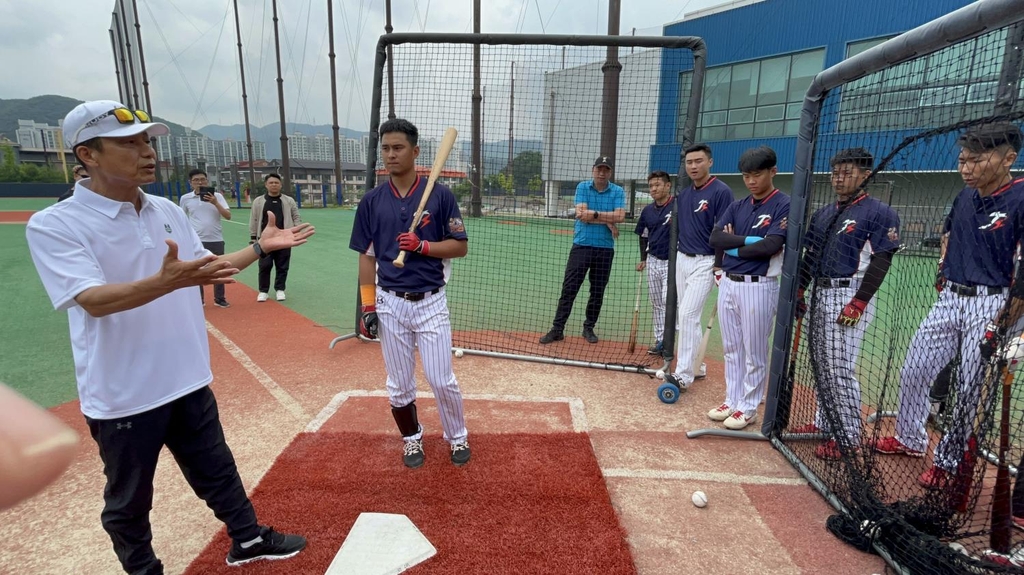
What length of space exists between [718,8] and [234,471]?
80.5 ft

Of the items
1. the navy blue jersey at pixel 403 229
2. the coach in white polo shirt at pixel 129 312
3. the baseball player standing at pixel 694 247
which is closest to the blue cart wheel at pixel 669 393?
the baseball player standing at pixel 694 247

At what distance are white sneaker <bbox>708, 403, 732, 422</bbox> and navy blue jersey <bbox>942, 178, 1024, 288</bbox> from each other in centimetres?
179

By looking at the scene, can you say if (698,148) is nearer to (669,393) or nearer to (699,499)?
(669,393)

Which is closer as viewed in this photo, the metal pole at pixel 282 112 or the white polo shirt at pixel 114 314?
the white polo shirt at pixel 114 314

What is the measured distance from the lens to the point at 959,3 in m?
15.6

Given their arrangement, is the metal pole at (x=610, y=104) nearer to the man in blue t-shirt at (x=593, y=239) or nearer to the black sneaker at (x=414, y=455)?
the man in blue t-shirt at (x=593, y=239)

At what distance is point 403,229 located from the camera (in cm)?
327

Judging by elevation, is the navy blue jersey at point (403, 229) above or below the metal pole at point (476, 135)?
below

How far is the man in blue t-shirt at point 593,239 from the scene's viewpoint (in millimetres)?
5719

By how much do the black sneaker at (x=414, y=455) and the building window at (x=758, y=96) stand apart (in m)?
18.2

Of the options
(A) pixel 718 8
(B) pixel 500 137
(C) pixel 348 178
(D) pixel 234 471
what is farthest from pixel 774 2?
(C) pixel 348 178

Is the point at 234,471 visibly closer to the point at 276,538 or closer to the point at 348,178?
the point at 276,538

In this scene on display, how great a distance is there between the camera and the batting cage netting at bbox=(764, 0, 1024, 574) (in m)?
2.47

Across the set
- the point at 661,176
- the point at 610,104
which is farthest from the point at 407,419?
the point at 610,104
